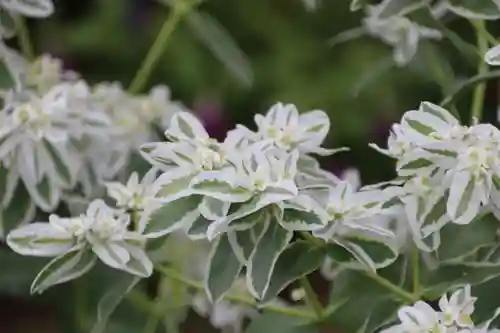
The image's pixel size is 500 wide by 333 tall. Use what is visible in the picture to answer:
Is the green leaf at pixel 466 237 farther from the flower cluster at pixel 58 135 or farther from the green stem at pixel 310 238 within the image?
the flower cluster at pixel 58 135

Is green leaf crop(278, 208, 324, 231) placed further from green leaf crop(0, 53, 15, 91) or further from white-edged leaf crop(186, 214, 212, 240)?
green leaf crop(0, 53, 15, 91)

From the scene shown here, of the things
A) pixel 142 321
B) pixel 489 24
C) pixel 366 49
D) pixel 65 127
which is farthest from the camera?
pixel 366 49

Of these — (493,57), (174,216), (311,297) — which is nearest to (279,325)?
(311,297)

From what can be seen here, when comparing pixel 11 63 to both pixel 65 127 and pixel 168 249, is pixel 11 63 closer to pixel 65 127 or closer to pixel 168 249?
pixel 65 127

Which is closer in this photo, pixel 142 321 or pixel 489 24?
pixel 142 321

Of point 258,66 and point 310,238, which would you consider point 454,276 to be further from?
point 258,66

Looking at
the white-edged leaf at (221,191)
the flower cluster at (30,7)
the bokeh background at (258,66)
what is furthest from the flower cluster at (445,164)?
the bokeh background at (258,66)

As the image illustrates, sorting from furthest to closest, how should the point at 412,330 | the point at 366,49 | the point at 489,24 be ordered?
the point at 366,49 → the point at 489,24 → the point at 412,330

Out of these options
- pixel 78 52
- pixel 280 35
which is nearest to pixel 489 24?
pixel 280 35
